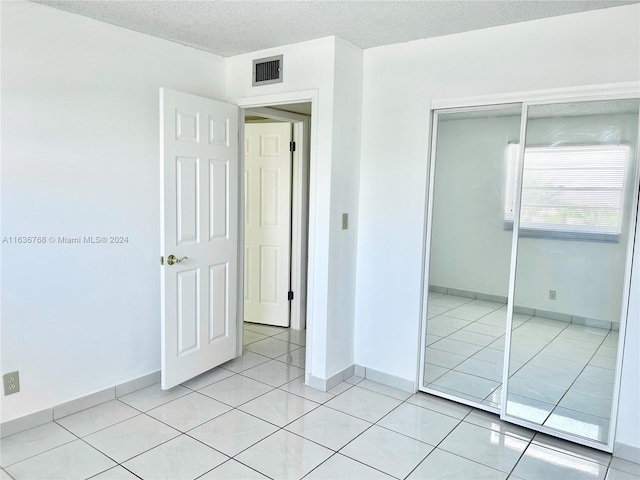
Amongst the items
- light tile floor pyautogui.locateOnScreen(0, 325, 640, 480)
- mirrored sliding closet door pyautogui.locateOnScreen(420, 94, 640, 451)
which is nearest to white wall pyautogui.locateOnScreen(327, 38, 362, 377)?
light tile floor pyautogui.locateOnScreen(0, 325, 640, 480)

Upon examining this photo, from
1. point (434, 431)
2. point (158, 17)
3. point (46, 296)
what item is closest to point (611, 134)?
point (434, 431)

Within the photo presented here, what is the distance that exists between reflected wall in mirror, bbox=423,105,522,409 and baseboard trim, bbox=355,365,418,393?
12cm

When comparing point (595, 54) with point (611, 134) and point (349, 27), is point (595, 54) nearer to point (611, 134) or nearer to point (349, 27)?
point (611, 134)

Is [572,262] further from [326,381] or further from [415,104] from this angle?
[326,381]

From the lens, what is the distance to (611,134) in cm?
258

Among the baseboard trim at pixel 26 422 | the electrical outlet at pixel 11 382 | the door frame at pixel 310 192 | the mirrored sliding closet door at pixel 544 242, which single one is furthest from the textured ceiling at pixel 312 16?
the baseboard trim at pixel 26 422

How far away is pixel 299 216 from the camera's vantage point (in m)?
4.66

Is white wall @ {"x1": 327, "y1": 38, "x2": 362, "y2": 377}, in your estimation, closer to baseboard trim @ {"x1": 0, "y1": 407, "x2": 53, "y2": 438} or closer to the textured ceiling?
the textured ceiling

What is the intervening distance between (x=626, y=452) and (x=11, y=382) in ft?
11.5

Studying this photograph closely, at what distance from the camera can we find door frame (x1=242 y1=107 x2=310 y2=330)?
4.60 meters

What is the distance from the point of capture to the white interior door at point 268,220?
4664 mm

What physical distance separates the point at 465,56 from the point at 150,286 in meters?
2.69

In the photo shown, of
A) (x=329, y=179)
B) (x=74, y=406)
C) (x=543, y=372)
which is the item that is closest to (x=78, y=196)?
(x=74, y=406)

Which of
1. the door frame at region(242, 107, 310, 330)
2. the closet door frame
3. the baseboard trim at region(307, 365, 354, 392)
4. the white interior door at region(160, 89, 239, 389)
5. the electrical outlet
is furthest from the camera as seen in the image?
the door frame at region(242, 107, 310, 330)
